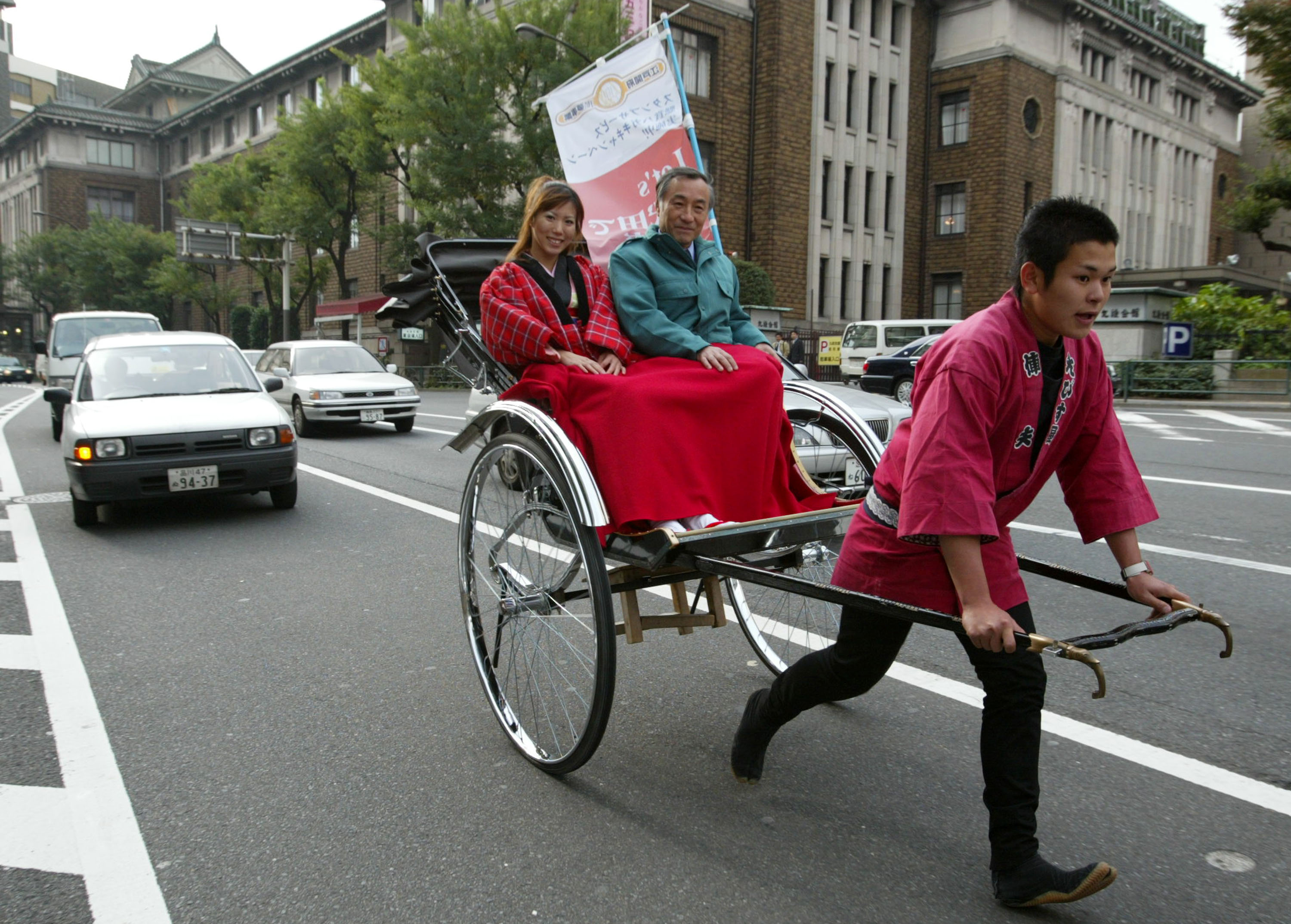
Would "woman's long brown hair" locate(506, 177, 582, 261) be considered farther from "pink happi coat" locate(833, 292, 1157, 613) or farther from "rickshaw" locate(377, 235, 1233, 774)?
"pink happi coat" locate(833, 292, 1157, 613)

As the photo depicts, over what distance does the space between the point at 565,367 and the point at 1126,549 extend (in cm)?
177

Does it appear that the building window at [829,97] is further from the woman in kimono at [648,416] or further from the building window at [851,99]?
the woman in kimono at [648,416]

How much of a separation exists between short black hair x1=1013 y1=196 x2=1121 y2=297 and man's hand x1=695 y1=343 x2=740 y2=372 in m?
1.19

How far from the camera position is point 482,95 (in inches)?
1019

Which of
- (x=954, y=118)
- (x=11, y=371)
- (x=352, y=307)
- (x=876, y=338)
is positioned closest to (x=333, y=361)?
(x=876, y=338)

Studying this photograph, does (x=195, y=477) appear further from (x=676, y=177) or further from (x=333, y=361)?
(x=333, y=361)

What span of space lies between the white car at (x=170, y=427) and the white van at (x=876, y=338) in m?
18.9

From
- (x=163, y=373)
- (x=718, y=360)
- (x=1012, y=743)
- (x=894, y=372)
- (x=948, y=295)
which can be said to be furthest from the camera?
(x=948, y=295)

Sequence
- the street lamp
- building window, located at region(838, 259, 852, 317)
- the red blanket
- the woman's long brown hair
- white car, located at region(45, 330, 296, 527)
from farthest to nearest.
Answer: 1. building window, located at region(838, 259, 852, 317)
2. the street lamp
3. white car, located at region(45, 330, 296, 527)
4. the woman's long brown hair
5. the red blanket

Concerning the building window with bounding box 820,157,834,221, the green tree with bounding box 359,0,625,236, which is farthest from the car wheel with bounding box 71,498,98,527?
the building window with bounding box 820,157,834,221

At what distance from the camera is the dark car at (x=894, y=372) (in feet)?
73.4

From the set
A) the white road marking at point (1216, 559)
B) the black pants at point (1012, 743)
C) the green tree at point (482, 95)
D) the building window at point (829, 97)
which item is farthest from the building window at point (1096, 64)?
the black pants at point (1012, 743)

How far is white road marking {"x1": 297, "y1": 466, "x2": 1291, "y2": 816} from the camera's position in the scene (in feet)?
9.79

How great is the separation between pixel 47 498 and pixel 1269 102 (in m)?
23.1
